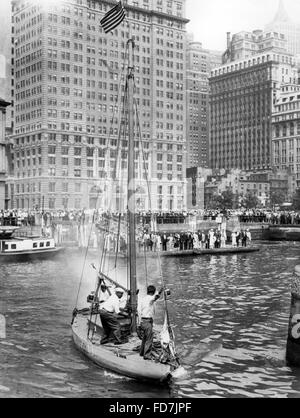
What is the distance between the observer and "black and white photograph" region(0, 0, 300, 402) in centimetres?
1878

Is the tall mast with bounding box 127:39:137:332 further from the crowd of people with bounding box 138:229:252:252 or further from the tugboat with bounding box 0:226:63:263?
the crowd of people with bounding box 138:229:252:252

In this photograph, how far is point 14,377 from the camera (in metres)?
18.9

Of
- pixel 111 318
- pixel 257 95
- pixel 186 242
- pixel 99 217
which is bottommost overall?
pixel 111 318

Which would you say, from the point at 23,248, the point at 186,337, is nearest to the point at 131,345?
the point at 186,337

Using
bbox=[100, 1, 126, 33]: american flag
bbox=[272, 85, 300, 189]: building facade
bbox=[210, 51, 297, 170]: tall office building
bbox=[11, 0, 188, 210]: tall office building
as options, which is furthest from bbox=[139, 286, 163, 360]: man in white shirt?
bbox=[210, 51, 297, 170]: tall office building

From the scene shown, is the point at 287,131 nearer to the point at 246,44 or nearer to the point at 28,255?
the point at 246,44

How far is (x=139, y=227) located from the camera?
73.8 m

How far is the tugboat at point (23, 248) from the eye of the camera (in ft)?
176

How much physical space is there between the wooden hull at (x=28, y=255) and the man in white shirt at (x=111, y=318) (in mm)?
34543

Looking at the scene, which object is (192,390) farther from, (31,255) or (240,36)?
(240,36)

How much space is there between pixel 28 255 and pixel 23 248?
0.82 m

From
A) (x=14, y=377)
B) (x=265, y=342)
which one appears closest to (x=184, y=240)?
(x=265, y=342)

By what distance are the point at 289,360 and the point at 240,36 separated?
605 feet

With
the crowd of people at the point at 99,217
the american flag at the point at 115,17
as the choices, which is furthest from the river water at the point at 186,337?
the crowd of people at the point at 99,217
